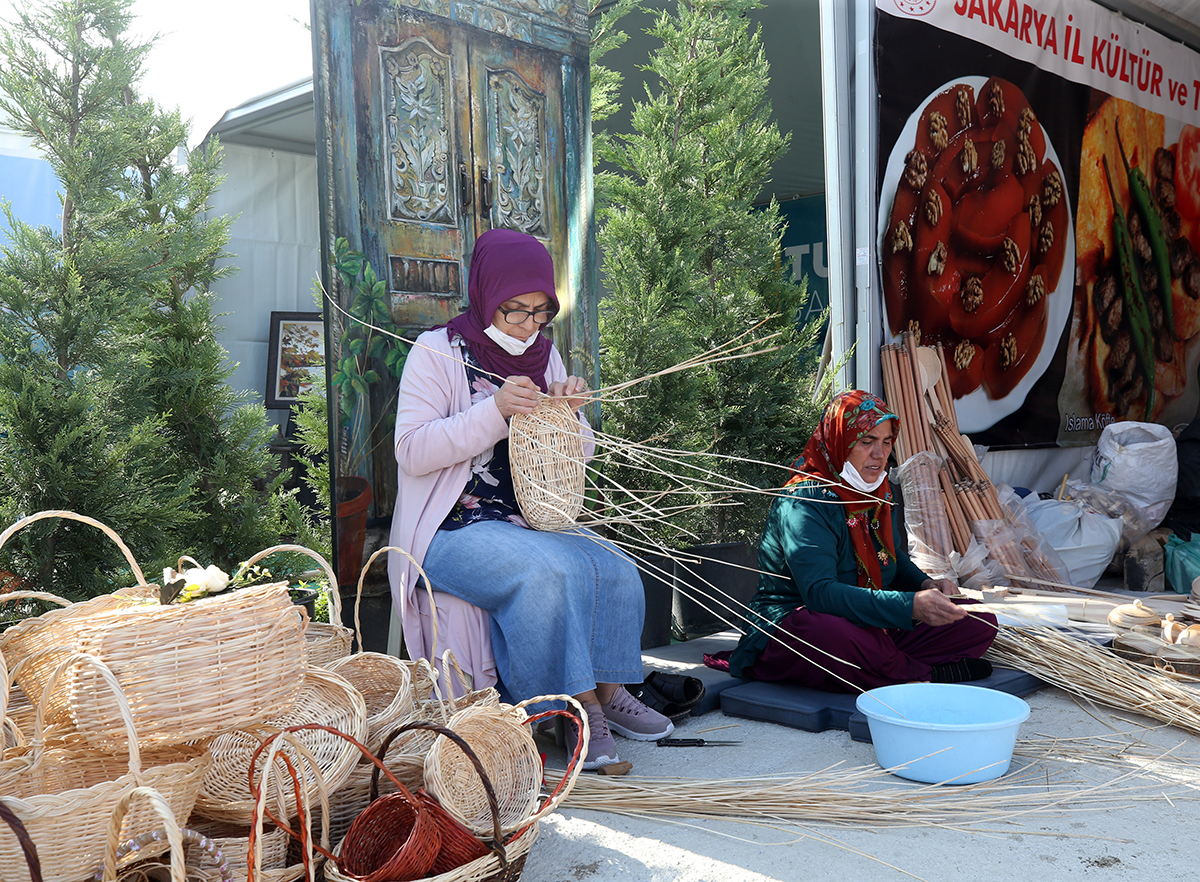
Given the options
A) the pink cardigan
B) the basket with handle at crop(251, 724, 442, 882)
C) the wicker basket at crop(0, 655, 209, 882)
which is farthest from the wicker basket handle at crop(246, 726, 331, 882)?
the pink cardigan

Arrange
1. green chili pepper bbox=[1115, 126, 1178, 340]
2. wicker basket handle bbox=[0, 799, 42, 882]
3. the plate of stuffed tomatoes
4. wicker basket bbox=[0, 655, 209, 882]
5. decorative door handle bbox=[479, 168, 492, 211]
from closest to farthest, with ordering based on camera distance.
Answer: wicker basket handle bbox=[0, 799, 42, 882] < wicker basket bbox=[0, 655, 209, 882] < decorative door handle bbox=[479, 168, 492, 211] < the plate of stuffed tomatoes < green chili pepper bbox=[1115, 126, 1178, 340]

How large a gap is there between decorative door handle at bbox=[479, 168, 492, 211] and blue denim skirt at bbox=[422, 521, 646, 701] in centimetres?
121

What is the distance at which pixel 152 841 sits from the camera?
1533 millimetres

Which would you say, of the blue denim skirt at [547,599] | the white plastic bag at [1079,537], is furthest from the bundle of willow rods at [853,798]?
the white plastic bag at [1079,537]

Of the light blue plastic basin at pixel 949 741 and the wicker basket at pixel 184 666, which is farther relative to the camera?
the light blue plastic basin at pixel 949 741

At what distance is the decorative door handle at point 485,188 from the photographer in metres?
3.33

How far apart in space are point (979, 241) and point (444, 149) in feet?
9.57

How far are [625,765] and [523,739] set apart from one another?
21.5 inches

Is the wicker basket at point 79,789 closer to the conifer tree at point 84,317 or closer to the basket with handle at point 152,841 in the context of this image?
the basket with handle at point 152,841

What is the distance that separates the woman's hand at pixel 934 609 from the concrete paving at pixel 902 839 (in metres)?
0.38

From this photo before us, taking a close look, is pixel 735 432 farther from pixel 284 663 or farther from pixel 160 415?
pixel 284 663

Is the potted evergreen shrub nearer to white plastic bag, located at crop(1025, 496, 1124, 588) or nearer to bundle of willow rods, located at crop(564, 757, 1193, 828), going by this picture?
white plastic bag, located at crop(1025, 496, 1124, 588)

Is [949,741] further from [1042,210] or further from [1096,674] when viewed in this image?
[1042,210]

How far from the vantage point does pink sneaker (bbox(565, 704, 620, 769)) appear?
2.48 metres
